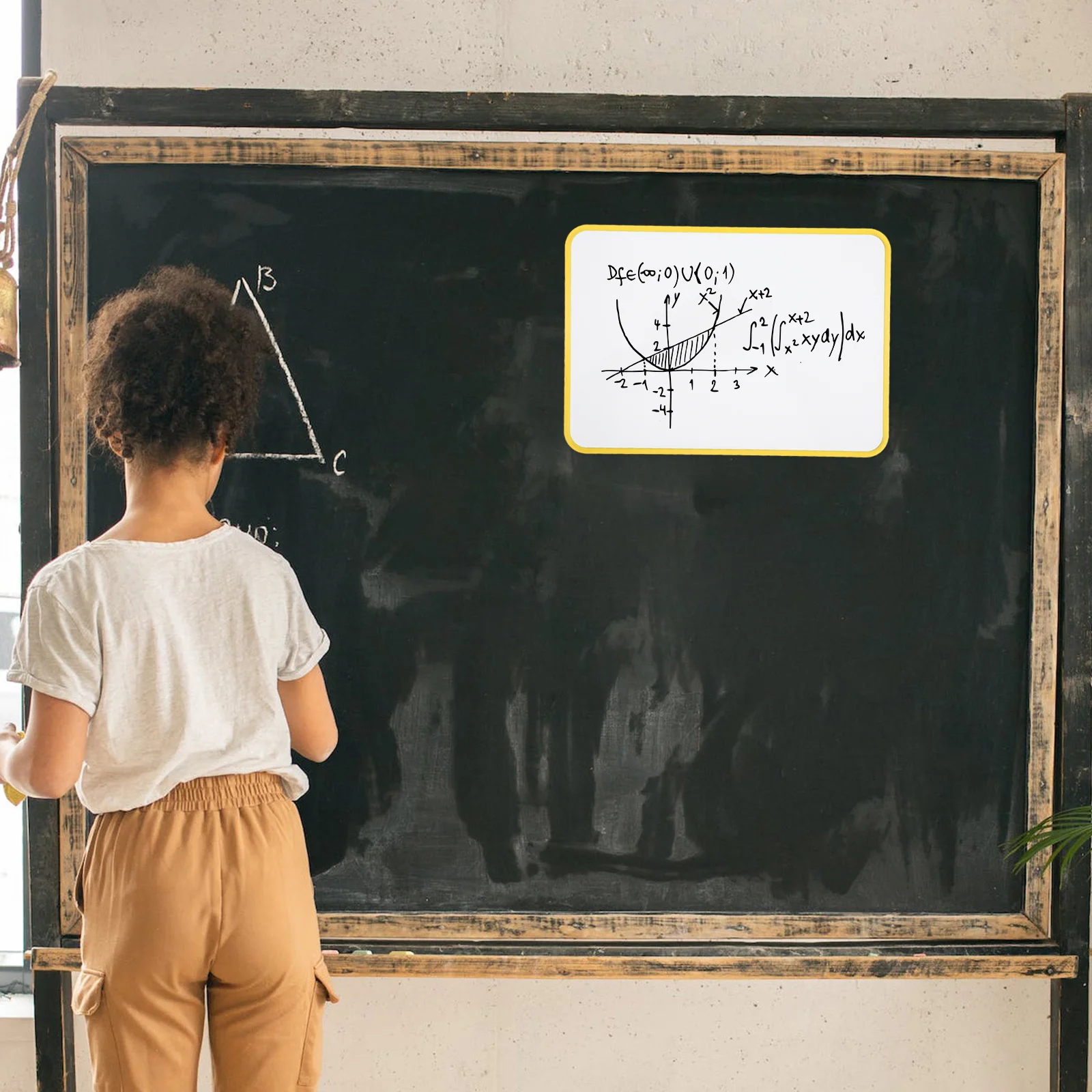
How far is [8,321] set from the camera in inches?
49.6

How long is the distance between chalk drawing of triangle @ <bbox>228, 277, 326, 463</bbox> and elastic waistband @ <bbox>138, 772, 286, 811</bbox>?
50cm

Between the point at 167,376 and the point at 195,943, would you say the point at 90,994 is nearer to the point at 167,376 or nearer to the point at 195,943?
the point at 195,943

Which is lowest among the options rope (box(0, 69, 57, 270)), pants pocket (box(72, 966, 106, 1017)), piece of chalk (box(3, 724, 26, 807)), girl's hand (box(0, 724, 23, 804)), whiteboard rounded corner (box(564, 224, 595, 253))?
pants pocket (box(72, 966, 106, 1017))

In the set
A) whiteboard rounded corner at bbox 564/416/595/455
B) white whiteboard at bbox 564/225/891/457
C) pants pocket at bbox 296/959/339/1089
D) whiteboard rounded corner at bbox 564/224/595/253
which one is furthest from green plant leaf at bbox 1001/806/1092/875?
whiteboard rounded corner at bbox 564/224/595/253

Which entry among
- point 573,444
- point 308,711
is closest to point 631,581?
point 573,444

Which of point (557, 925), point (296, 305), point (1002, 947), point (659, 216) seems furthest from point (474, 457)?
point (1002, 947)

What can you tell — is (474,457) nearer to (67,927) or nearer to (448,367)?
(448,367)

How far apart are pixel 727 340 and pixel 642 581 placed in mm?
386

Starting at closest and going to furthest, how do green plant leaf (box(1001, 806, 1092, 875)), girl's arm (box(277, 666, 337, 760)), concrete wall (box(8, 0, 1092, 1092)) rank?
girl's arm (box(277, 666, 337, 760)) < green plant leaf (box(1001, 806, 1092, 875)) < concrete wall (box(8, 0, 1092, 1092))

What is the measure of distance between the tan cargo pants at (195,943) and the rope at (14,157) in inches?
34.7

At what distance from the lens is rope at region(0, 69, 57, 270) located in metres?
1.26

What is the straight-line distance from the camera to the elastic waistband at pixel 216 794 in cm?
96

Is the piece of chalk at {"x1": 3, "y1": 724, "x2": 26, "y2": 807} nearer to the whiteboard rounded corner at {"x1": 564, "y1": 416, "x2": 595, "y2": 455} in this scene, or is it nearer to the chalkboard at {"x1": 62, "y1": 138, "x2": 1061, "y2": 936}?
the chalkboard at {"x1": 62, "y1": 138, "x2": 1061, "y2": 936}

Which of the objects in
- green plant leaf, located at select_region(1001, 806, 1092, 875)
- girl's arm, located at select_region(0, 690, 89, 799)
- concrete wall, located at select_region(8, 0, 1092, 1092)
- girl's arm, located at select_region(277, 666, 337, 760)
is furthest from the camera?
concrete wall, located at select_region(8, 0, 1092, 1092)
